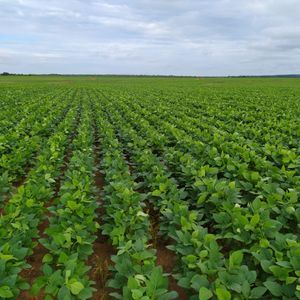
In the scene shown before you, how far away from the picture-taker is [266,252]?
2.95 meters

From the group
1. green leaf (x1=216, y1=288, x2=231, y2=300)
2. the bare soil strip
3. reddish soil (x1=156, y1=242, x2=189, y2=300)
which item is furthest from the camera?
reddish soil (x1=156, y1=242, x2=189, y2=300)

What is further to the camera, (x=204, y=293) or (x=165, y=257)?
(x=165, y=257)

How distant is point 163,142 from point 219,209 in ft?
14.5

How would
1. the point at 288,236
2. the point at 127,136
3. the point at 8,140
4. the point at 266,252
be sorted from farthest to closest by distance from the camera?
the point at 127,136 → the point at 8,140 → the point at 288,236 → the point at 266,252

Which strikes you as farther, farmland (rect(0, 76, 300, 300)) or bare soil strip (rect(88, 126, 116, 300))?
bare soil strip (rect(88, 126, 116, 300))

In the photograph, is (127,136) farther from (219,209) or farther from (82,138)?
(219,209)

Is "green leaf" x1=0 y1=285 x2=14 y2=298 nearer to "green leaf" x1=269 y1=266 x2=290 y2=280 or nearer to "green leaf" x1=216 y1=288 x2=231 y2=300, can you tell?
"green leaf" x1=216 y1=288 x2=231 y2=300

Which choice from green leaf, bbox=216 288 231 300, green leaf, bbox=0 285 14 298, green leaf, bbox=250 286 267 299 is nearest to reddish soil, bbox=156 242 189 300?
green leaf, bbox=250 286 267 299

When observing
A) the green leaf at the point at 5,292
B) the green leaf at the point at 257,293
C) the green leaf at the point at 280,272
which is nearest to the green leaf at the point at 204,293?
the green leaf at the point at 257,293

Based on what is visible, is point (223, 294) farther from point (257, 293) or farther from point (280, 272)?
point (280, 272)

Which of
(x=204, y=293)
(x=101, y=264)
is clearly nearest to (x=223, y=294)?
(x=204, y=293)

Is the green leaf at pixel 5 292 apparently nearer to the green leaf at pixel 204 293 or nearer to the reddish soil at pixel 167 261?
the green leaf at pixel 204 293

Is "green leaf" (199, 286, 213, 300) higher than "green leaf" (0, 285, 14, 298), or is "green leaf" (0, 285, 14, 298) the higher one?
"green leaf" (199, 286, 213, 300)

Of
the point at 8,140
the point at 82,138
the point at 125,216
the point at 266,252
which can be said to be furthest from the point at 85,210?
the point at 8,140
